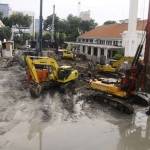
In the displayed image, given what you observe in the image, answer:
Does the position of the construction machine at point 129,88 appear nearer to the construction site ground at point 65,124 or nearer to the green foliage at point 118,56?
the construction site ground at point 65,124

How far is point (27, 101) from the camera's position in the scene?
19.3m

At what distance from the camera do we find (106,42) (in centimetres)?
5131

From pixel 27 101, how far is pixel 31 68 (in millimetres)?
2129

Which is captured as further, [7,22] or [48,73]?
[7,22]

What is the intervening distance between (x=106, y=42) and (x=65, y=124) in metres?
36.9

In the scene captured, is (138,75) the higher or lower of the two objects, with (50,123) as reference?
higher

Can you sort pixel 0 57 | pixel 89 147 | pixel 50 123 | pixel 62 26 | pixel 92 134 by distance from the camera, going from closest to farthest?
pixel 89 147 < pixel 92 134 < pixel 50 123 < pixel 0 57 < pixel 62 26

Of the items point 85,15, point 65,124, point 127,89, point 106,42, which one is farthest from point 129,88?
point 85,15

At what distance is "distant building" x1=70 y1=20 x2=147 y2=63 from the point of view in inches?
1778

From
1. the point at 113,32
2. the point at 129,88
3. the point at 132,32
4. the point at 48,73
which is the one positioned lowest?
the point at 129,88

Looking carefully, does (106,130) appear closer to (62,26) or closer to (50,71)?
(50,71)

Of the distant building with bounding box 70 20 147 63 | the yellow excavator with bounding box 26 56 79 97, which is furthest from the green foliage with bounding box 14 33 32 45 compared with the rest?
the yellow excavator with bounding box 26 56 79 97

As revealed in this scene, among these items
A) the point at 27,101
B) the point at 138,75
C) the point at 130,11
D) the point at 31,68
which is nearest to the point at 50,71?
the point at 31,68

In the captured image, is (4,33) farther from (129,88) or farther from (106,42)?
(129,88)
